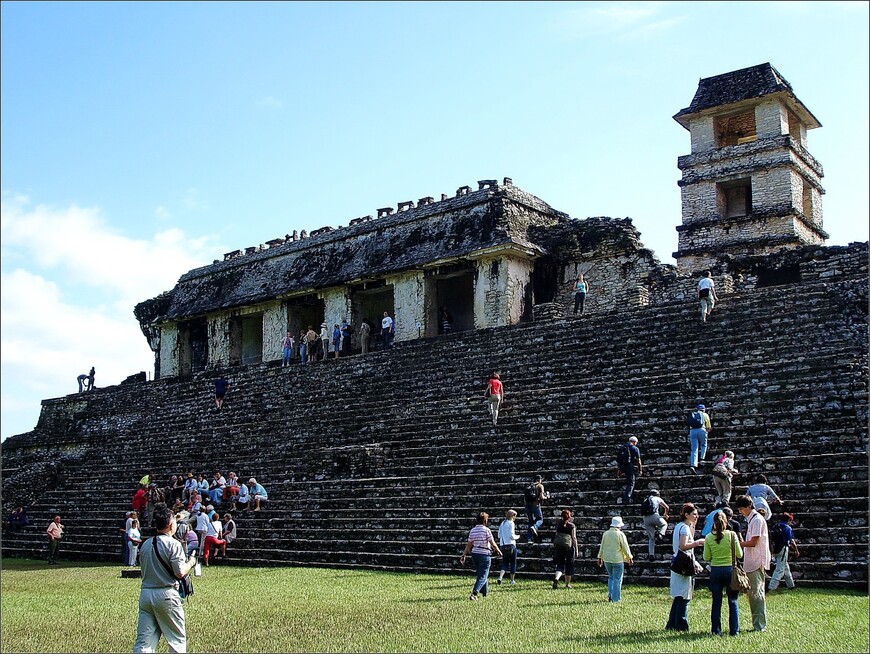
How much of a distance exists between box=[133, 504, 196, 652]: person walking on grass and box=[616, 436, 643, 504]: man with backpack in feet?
26.0

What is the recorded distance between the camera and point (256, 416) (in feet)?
75.5

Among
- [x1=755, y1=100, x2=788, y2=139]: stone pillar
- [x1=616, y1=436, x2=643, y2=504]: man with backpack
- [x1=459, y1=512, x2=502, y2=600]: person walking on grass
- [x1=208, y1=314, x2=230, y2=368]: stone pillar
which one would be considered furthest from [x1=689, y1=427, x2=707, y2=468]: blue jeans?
[x1=208, y1=314, x2=230, y2=368]: stone pillar

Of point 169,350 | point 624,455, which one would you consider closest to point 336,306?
point 169,350

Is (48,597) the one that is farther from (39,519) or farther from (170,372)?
(170,372)

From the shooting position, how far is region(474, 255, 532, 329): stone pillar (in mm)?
25062

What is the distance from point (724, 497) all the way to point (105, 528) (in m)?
12.7

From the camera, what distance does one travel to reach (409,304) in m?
26.9

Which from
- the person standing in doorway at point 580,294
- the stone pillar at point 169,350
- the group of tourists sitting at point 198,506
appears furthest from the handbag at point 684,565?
the stone pillar at point 169,350

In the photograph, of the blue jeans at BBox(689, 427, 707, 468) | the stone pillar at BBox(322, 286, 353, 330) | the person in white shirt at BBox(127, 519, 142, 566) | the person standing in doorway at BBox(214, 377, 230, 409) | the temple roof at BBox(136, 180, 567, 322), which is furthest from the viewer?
the stone pillar at BBox(322, 286, 353, 330)

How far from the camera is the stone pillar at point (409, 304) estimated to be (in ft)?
87.3

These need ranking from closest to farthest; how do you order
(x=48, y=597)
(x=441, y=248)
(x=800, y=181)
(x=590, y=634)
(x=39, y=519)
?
(x=590, y=634)
(x=48, y=597)
(x=39, y=519)
(x=441, y=248)
(x=800, y=181)

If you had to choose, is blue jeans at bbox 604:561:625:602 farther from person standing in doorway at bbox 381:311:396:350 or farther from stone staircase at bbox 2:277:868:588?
person standing in doorway at bbox 381:311:396:350

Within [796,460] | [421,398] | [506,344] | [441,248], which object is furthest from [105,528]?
A: [796,460]

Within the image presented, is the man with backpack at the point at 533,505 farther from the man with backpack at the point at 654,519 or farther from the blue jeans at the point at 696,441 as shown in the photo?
the blue jeans at the point at 696,441
